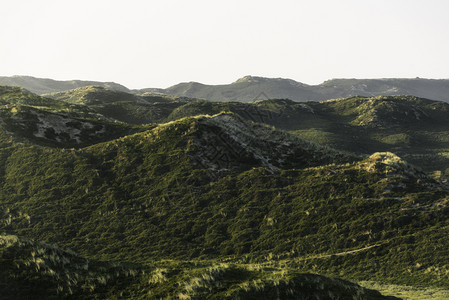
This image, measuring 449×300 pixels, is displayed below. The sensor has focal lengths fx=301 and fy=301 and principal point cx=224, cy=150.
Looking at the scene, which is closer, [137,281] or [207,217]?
[137,281]

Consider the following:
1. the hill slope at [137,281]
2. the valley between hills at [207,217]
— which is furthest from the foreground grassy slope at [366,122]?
the hill slope at [137,281]

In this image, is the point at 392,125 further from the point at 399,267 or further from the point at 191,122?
the point at 399,267

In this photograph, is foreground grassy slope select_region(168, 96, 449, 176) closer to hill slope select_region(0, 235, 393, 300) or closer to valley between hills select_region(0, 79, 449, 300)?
valley between hills select_region(0, 79, 449, 300)

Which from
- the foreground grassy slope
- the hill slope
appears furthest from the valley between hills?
the foreground grassy slope

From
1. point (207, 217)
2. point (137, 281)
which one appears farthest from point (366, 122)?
point (137, 281)

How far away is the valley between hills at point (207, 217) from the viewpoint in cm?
1248

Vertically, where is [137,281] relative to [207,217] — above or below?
above

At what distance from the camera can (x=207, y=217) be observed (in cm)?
2734

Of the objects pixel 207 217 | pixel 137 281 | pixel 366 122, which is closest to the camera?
pixel 137 281

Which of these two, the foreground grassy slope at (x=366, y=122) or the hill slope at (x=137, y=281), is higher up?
the foreground grassy slope at (x=366, y=122)

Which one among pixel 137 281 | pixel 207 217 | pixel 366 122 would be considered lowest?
pixel 207 217

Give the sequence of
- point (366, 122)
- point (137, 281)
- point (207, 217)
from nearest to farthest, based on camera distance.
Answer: point (137, 281), point (207, 217), point (366, 122)

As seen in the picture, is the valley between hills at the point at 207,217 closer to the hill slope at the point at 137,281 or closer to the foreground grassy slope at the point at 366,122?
the hill slope at the point at 137,281

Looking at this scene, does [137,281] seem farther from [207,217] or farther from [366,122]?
[366,122]
